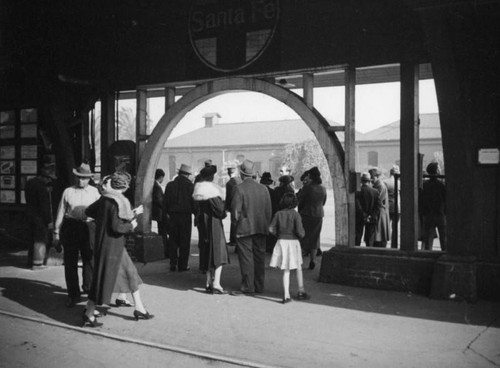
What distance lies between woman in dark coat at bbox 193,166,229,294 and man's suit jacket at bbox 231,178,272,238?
0.30 m

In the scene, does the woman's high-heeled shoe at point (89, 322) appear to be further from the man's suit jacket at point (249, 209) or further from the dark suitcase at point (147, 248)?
the dark suitcase at point (147, 248)

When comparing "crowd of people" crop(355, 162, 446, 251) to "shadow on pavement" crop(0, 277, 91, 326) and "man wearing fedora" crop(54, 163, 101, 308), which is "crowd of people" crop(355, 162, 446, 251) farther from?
"shadow on pavement" crop(0, 277, 91, 326)

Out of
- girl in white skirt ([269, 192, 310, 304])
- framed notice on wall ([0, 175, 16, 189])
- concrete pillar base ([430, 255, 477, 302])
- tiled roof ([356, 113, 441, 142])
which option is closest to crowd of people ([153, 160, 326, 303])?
girl in white skirt ([269, 192, 310, 304])

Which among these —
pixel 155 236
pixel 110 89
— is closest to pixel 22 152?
pixel 110 89

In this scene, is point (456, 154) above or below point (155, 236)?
above

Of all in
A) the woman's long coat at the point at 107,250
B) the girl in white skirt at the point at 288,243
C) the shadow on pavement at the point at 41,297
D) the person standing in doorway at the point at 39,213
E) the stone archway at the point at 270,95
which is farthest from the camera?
the person standing in doorway at the point at 39,213

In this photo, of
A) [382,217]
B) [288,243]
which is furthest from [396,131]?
[288,243]

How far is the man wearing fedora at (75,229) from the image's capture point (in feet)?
22.0

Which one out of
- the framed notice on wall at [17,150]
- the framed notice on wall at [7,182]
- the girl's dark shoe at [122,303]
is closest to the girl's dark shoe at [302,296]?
the girl's dark shoe at [122,303]

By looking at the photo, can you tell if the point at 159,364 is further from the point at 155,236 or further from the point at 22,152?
the point at 22,152

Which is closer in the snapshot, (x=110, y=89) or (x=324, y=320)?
(x=324, y=320)

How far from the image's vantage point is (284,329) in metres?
5.51

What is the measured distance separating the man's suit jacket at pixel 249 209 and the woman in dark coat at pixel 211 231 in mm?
302

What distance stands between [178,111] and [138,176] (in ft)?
5.05
